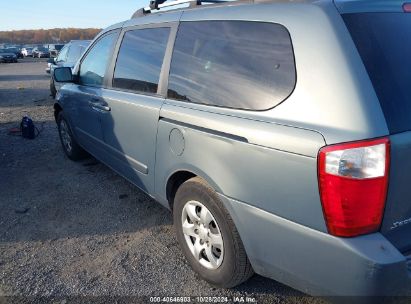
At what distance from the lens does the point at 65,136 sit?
18.4 feet

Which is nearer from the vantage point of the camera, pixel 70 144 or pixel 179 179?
pixel 179 179

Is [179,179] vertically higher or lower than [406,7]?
lower

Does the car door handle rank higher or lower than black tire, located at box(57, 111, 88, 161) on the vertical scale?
higher

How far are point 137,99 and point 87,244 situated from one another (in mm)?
1360

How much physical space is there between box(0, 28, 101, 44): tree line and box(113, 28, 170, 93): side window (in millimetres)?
93525

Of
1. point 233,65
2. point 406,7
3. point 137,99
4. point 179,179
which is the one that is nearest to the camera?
point 406,7

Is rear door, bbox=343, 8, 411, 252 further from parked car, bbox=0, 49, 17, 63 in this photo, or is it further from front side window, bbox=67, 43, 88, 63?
parked car, bbox=0, 49, 17, 63

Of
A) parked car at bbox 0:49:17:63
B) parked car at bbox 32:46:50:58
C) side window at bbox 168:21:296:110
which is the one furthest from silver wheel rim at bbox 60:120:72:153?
parked car at bbox 32:46:50:58

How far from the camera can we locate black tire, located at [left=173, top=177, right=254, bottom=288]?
2.38 m

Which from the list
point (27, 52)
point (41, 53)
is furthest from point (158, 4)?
point (27, 52)

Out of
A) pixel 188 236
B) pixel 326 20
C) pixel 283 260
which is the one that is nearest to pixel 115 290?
pixel 188 236

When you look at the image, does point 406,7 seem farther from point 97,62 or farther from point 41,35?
point 41,35

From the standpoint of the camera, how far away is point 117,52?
12.5 feet

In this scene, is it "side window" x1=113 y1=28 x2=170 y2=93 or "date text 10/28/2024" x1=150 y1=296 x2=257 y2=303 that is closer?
"date text 10/28/2024" x1=150 y1=296 x2=257 y2=303
